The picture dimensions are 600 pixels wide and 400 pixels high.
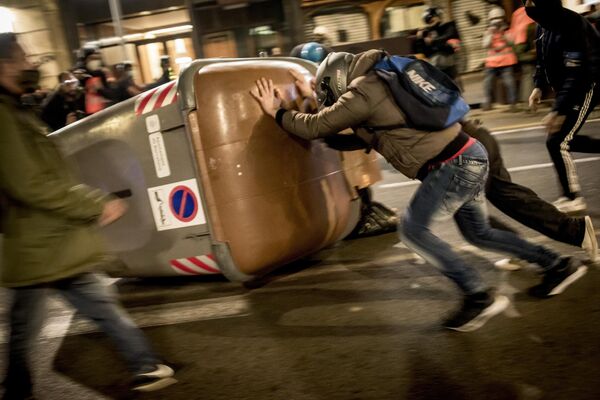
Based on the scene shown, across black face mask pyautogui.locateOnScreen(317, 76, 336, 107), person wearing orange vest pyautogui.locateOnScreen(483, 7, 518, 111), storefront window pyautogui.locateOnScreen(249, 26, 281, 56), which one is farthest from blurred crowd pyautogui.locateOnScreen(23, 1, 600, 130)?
storefront window pyautogui.locateOnScreen(249, 26, 281, 56)

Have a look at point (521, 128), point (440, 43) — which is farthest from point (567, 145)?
point (440, 43)

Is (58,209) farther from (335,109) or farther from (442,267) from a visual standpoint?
(442,267)

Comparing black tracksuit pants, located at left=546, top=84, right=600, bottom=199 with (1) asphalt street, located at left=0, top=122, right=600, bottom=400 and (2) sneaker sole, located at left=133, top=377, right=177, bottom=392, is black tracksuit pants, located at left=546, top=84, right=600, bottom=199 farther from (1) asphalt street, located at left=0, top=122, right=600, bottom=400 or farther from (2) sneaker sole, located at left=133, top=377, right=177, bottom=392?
(2) sneaker sole, located at left=133, top=377, right=177, bottom=392

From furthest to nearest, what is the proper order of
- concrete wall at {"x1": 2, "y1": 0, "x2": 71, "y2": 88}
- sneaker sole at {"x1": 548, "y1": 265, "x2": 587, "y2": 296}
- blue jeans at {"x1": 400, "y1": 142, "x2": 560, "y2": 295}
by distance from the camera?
→ 1. concrete wall at {"x1": 2, "y1": 0, "x2": 71, "y2": 88}
2. sneaker sole at {"x1": 548, "y1": 265, "x2": 587, "y2": 296}
3. blue jeans at {"x1": 400, "y1": 142, "x2": 560, "y2": 295}

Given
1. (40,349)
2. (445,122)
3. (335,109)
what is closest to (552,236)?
(445,122)

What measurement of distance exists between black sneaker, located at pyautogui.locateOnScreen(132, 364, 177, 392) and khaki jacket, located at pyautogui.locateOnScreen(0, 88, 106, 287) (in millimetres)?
615

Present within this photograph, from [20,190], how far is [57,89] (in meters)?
5.75

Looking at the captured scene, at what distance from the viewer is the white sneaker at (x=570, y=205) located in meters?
4.71

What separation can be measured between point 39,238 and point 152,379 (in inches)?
35.1

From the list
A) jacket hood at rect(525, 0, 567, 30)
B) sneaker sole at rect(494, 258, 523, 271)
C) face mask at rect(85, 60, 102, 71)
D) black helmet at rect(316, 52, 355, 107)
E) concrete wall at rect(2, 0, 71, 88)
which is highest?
concrete wall at rect(2, 0, 71, 88)

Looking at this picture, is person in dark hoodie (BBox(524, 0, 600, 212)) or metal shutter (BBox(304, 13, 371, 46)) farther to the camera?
metal shutter (BBox(304, 13, 371, 46))

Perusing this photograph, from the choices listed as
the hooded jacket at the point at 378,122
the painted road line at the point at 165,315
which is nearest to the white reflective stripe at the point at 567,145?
the hooded jacket at the point at 378,122

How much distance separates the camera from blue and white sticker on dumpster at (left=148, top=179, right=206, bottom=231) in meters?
3.73

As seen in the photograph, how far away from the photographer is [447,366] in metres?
2.81
